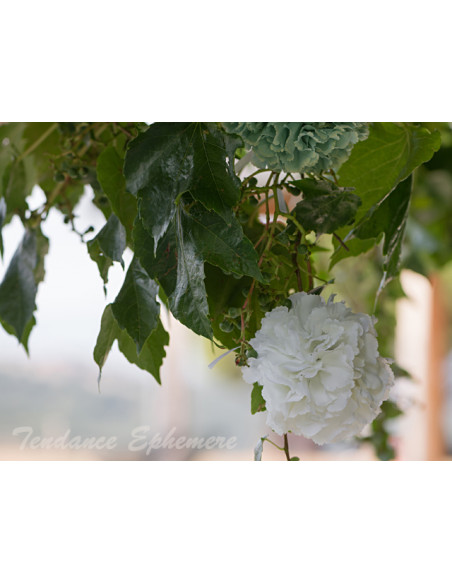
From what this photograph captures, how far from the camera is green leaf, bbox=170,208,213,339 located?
0.57 feet

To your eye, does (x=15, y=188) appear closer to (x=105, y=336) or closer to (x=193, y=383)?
(x=105, y=336)

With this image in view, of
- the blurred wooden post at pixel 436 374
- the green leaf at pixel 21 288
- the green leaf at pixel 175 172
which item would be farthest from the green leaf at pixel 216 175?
the blurred wooden post at pixel 436 374

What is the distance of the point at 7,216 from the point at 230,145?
0.12 m

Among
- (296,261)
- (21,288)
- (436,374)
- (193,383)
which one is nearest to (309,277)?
(296,261)

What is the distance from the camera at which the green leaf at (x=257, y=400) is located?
20 centimetres

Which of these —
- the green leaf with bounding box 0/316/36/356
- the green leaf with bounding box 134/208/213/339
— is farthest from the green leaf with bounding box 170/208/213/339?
the green leaf with bounding box 0/316/36/356

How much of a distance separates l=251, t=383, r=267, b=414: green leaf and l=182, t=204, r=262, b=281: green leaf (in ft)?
0.15

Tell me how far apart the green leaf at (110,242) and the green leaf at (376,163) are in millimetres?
90

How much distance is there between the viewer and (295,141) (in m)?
0.19

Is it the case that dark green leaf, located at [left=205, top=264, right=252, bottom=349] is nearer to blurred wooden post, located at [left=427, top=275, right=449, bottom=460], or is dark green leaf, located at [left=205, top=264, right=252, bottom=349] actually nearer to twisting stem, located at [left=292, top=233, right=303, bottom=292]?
twisting stem, located at [left=292, top=233, right=303, bottom=292]

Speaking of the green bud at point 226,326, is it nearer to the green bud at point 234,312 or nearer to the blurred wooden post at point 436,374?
the green bud at point 234,312

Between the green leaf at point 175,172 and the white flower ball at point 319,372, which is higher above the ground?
the green leaf at point 175,172

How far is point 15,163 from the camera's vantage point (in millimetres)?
259
